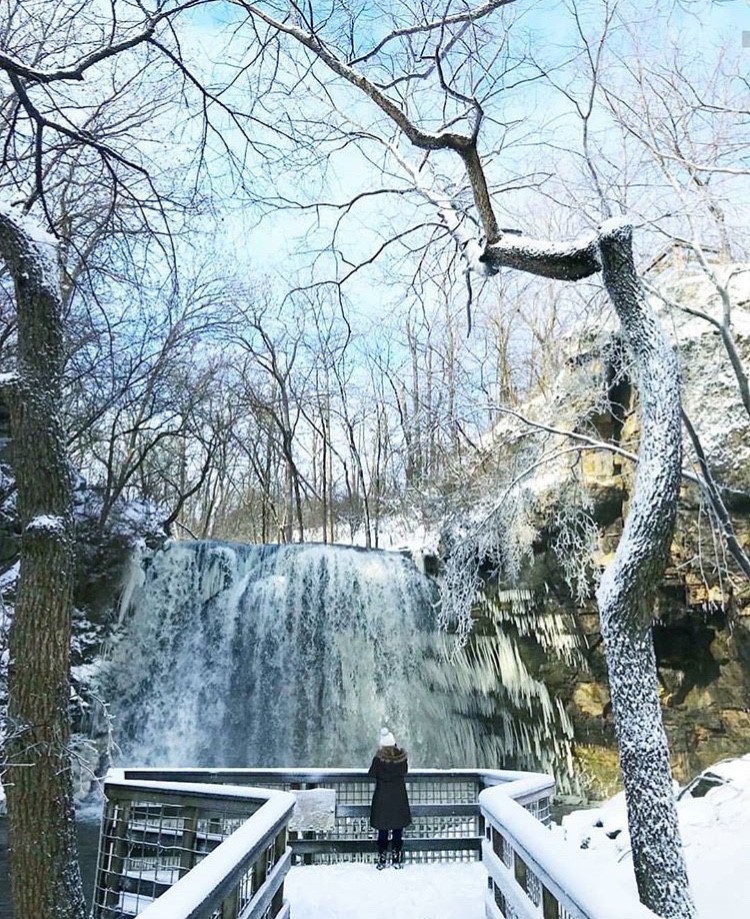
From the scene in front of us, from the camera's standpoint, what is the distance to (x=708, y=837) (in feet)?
29.7

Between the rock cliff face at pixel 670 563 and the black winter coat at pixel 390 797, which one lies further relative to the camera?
the rock cliff face at pixel 670 563

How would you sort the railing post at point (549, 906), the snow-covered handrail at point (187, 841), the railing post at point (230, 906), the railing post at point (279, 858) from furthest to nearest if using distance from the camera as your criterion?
the railing post at point (279, 858), the snow-covered handrail at point (187, 841), the railing post at point (230, 906), the railing post at point (549, 906)

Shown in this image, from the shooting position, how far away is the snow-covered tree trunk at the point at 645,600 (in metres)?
4.68

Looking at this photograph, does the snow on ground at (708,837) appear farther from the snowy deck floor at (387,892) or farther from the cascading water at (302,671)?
the cascading water at (302,671)

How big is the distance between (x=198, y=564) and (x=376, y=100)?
13644mm

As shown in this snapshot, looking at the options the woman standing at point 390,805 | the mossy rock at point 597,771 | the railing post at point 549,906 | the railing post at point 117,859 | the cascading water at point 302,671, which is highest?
the cascading water at point 302,671

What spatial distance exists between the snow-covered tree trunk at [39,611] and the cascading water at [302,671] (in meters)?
12.0

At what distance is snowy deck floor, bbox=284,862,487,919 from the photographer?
17.7 feet

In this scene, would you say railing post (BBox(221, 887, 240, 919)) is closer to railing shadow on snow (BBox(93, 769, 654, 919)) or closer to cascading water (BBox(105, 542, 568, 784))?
railing shadow on snow (BBox(93, 769, 654, 919))

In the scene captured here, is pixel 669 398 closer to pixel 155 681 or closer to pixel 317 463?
pixel 155 681

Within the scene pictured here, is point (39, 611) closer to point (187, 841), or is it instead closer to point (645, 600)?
point (187, 841)

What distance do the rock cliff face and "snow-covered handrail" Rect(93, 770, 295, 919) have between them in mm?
7732

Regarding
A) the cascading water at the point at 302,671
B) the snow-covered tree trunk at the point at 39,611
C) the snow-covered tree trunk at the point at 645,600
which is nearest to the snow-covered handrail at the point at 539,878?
the snow-covered tree trunk at the point at 645,600

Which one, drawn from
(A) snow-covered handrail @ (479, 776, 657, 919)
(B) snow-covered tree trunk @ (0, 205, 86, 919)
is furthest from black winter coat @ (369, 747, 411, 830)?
(B) snow-covered tree trunk @ (0, 205, 86, 919)
